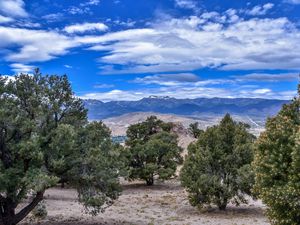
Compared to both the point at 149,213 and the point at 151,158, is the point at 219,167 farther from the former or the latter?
the point at 151,158

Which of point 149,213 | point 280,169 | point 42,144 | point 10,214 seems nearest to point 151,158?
point 149,213

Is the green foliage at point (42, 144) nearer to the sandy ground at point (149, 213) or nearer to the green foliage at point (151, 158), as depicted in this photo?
the sandy ground at point (149, 213)

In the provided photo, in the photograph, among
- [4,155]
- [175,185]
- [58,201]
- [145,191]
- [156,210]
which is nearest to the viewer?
[4,155]

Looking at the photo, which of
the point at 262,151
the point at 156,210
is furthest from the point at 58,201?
the point at 262,151

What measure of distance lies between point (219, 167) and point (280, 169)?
51.3ft

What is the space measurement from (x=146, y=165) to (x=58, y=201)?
1407 cm

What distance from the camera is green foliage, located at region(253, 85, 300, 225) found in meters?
16.7

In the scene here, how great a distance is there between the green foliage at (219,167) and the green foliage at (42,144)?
902 centimetres

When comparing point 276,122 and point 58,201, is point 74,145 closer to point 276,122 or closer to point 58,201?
point 276,122

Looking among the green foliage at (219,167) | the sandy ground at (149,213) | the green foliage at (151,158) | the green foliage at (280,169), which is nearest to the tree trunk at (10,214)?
the sandy ground at (149,213)

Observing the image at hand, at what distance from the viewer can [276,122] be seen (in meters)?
18.6

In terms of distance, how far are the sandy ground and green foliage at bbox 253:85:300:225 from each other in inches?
425

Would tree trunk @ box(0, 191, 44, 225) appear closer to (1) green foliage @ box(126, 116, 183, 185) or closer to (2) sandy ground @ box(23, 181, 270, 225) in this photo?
(2) sandy ground @ box(23, 181, 270, 225)

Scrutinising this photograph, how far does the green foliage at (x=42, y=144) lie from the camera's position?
21016mm
